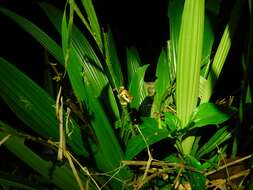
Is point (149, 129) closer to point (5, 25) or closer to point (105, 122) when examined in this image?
point (105, 122)

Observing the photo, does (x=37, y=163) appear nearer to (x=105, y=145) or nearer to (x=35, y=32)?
(x=105, y=145)

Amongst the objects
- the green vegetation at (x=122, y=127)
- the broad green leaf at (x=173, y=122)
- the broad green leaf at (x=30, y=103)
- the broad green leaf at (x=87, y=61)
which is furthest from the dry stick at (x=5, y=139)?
the broad green leaf at (x=173, y=122)

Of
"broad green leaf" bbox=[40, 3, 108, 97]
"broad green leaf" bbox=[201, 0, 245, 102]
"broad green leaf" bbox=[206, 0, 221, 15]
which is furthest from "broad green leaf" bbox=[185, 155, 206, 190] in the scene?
"broad green leaf" bbox=[206, 0, 221, 15]

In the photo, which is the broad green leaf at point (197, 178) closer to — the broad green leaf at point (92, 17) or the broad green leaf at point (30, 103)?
the broad green leaf at point (30, 103)

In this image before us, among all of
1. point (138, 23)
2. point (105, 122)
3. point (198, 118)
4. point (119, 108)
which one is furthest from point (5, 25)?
point (198, 118)

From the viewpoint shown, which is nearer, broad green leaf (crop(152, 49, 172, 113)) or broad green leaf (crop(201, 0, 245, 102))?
broad green leaf (crop(201, 0, 245, 102))

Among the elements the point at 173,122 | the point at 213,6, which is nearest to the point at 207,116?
the point at 173,122

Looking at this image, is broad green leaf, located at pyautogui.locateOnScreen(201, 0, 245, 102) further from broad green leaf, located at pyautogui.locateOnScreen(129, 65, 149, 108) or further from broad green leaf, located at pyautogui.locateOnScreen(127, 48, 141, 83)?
broad green leaf, located at pyautogui.locateOnScreen(127, 48, 141, 83)
